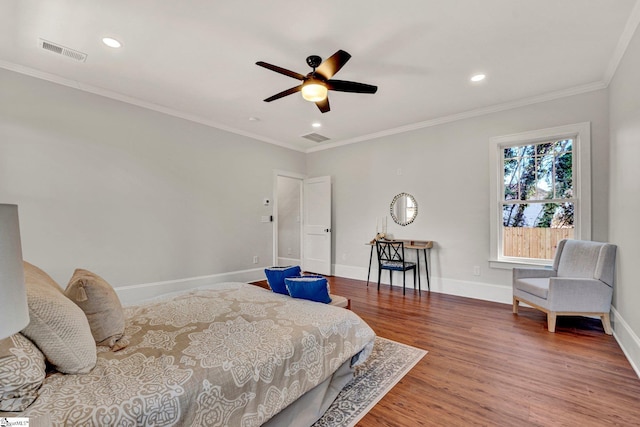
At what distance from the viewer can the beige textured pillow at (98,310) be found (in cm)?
145

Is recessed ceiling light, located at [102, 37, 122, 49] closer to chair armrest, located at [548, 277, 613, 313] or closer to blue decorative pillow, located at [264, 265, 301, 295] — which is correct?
blue decorative pillow, located at [264, 265, 301, 295]

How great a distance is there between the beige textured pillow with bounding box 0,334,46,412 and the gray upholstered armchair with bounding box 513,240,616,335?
154 inches

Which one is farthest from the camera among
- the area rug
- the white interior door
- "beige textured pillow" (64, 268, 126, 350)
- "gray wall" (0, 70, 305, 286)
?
the white interior door

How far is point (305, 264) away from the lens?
628cm

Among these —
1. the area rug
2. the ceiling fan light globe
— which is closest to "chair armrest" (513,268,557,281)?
the area rug

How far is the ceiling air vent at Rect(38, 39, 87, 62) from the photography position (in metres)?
2.70

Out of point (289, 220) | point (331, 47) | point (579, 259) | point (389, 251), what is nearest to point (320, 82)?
point (331, 47)

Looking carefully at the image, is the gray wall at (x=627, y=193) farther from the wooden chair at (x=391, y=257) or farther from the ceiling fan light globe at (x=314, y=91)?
the ceiling fan light globe at (x=314, y=91)

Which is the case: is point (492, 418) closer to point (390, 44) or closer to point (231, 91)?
point (390, 44)

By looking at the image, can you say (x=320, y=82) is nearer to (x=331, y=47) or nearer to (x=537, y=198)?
(x=331, y=47)

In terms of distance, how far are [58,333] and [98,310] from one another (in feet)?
1.14

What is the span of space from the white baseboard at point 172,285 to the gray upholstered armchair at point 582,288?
13.5 ft

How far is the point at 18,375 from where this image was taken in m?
0.93

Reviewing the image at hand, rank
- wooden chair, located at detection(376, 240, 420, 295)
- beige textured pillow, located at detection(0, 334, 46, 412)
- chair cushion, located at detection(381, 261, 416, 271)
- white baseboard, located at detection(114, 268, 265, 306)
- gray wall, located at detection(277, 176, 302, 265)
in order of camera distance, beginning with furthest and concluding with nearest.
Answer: gray wall, located at detection(277, 176, 302, 265)
wooden chair, located at detection(376, 240, 420, 295)
chair cushion, located at detection(381, 261, 416, 271)
white baseboard, located at detection(114, 268, 265, 306)
beige textured pillow, located at detection(0, 334, 46, 412)
